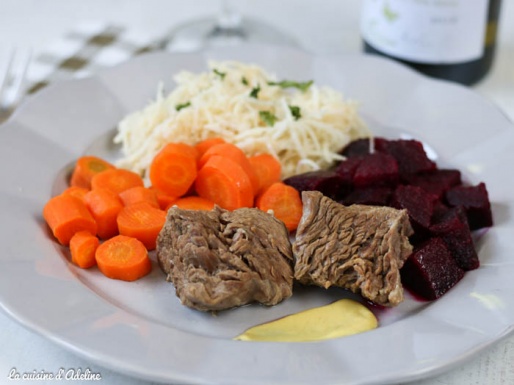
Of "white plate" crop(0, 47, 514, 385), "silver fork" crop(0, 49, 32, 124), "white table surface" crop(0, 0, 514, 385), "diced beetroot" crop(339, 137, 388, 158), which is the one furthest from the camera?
"white table surface" crop(0, 0, 514, 385)

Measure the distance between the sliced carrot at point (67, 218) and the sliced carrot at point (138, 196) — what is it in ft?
0.66

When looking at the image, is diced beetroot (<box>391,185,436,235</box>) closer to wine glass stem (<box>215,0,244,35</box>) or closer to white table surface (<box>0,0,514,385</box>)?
white table surface (<box>0,0,514,385</box>)

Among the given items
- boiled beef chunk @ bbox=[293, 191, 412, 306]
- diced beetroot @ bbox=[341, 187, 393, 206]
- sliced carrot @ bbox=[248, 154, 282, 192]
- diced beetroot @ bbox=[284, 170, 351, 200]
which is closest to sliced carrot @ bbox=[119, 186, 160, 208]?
sliced carrot @ bbox=[248, 154, 282, 192]

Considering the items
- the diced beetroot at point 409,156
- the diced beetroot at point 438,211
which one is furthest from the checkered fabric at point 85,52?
the diced beetroot at point 438,211

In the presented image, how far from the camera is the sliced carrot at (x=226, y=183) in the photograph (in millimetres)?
3455

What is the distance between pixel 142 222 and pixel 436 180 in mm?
1470

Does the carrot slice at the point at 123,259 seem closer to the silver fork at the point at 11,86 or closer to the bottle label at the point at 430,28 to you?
the silver fork at the point at 11,86

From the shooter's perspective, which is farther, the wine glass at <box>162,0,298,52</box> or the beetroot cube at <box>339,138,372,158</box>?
the wine glass at <box>162,0,298,52</box>

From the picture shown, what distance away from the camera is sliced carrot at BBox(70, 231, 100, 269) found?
3.15m

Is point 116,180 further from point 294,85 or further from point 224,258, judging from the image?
point 294,85

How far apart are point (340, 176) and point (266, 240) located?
785 millimetres

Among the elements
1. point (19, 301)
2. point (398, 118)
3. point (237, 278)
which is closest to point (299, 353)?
point (237, 278)

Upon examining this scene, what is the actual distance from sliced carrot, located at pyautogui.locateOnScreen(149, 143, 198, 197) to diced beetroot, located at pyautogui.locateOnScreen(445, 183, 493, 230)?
50.3 inches

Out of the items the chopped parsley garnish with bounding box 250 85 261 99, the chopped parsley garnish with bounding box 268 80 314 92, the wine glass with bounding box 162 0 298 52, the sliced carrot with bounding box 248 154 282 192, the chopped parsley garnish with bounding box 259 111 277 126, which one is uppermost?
the chopped parsley garnish with bounding box 250 85 261 99
